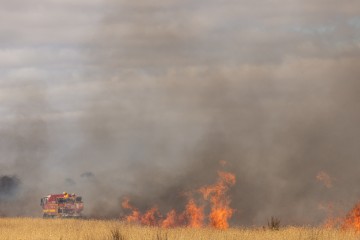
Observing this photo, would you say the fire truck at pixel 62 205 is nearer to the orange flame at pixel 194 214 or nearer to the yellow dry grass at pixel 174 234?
the orange flame at pixel 194 214

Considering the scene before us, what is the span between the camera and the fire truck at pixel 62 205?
62781mm

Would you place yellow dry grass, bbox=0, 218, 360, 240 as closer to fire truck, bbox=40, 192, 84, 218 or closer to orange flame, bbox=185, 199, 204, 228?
orange flame, bbox=185, 199, 204, 228

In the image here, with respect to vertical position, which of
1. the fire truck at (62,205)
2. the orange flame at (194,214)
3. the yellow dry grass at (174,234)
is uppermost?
the fire truck at (62,205)

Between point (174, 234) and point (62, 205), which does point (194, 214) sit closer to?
point (174, 234)

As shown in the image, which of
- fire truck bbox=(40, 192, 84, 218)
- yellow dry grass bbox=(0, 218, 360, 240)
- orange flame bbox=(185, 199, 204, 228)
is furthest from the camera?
fire truck bbox=(40, 192, 84, 218)

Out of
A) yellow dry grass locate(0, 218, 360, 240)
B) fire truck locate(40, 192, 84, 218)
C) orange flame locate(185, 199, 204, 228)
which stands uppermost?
fire truck locate(40, 192, 84, 218)

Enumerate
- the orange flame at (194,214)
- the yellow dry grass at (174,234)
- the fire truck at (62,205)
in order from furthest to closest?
the fire truck at (62,205)
the orange flame at (194,214)
the yellow dry grass at (174,234)

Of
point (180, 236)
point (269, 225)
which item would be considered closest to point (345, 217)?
point (269, 225)

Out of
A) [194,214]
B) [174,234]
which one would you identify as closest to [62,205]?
[194,214]

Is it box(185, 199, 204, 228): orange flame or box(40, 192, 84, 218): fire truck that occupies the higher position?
box(40, 192, 84, 218): fire truck

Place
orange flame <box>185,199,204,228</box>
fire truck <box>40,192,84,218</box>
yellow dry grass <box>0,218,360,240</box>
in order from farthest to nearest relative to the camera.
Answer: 1. fire truck <box>40,192,84,218</box>
2. orange flame <box>185,199,204,228</box>
3. yellow dry grass <box>0,218,360,240</box>

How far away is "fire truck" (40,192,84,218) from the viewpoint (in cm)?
6278

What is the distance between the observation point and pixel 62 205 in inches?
2477

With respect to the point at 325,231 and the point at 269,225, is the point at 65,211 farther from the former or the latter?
the point at 325,231
